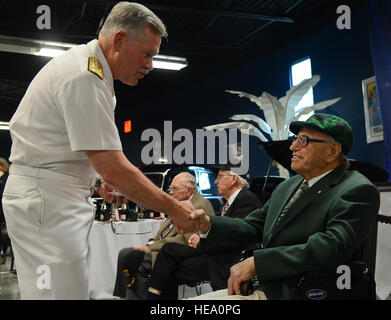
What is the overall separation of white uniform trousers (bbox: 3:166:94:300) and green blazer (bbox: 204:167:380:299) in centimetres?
80

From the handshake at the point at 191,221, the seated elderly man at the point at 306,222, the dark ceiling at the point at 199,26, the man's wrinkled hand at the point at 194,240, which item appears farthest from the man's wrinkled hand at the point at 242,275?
the dark ceiling at the point at 199,26

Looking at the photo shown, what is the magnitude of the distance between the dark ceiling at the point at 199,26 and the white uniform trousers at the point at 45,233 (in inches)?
243

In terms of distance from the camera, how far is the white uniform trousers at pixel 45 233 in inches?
50.2

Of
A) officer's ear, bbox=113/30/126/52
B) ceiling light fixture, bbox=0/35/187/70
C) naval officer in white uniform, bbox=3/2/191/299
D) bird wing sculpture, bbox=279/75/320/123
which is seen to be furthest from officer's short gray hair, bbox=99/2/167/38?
ceiling light fixture, bbox=0/35/187/70

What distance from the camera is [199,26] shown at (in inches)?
346

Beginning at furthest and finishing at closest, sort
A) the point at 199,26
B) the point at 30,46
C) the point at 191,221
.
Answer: the point at 199,26 < the point at 30,46 < the point at 191,221

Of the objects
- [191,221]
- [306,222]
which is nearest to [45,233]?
[191,221]

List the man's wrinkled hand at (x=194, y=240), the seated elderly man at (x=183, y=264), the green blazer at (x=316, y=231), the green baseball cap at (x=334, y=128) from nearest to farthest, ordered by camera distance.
A: the green blazer at (x=316, y=231)
the green baseball cap at (x=334, y=128)
the seated elderly man at (x=183, y=264)
the man's wrinkled hand at (x=194, y=240)

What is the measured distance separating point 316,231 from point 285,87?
6.65 m

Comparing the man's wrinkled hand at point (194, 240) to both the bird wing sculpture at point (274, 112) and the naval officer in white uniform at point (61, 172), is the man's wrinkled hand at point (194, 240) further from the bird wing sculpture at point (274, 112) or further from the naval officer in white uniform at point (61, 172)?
the bird wing sculpture at point (274, 112)

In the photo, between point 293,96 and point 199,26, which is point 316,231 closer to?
point 293,96

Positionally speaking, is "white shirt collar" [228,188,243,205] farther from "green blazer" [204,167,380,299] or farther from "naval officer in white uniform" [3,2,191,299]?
"naval officer in white uniform" [3,2,191,299]

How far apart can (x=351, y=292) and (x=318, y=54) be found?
6.32 metres
